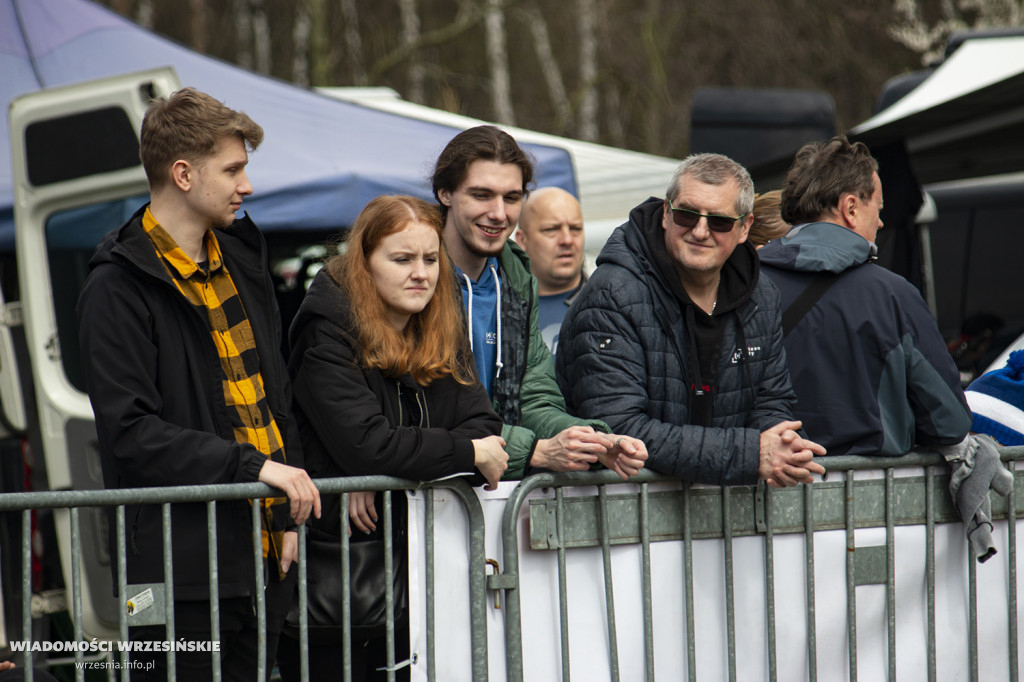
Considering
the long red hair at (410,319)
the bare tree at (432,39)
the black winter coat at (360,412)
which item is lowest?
the black winter coat at (360,412)

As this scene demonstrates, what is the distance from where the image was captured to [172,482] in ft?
8.68

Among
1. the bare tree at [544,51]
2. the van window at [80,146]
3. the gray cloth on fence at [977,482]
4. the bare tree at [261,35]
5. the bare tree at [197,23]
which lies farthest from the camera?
the bare tree at [544,51]

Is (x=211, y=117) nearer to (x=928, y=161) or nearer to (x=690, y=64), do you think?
(x=928, y=161)

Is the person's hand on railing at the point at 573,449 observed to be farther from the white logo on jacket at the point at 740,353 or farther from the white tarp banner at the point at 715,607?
the white logo on jacket at the point at 740,353

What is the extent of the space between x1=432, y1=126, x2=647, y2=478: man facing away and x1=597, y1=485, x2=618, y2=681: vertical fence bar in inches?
9.8

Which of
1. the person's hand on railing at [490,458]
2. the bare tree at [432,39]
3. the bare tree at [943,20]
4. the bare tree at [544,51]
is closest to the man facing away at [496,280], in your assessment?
the person's hand on railing at [490,458]

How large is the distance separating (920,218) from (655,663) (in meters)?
5.31

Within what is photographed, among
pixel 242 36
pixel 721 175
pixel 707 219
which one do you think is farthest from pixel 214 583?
pixel 242 36

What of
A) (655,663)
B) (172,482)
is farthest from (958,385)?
(172,482)

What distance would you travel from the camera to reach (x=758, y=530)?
10.5 feet

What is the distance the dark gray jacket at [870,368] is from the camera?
3270mm

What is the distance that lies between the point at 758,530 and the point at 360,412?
122 centimetres

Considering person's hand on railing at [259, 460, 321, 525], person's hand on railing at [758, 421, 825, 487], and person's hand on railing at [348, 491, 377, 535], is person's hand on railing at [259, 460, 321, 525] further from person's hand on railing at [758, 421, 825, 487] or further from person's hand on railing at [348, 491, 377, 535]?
person's hand on railing at [758, 421, 825, 487]

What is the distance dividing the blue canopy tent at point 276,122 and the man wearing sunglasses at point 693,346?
3.52 meters
